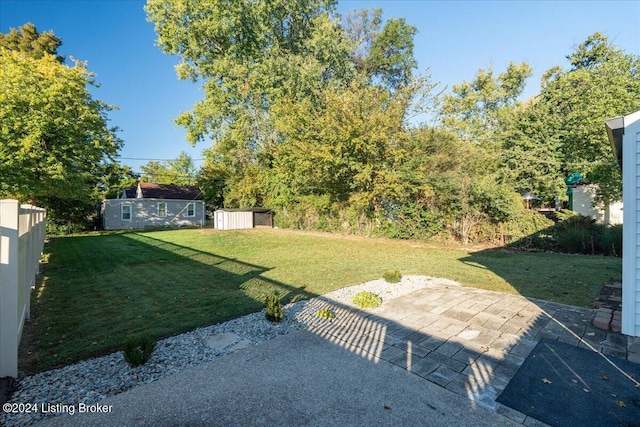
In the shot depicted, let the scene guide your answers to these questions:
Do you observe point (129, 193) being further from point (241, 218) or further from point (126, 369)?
point (126, 369)

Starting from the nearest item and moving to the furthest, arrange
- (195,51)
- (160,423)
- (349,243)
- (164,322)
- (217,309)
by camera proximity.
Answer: (160,423)
(164,322)
(217,309)
(349,243)
(195,51)

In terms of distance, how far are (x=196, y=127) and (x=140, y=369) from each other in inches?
808

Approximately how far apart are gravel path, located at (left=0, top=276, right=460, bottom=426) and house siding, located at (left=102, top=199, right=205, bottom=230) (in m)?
23.5

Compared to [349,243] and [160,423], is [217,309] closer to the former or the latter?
[160,423]

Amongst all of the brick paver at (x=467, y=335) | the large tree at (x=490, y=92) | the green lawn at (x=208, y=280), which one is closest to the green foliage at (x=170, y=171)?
the green lawn at (x=208, y=280)

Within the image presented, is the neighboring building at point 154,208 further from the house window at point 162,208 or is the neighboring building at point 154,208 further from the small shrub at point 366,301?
the small shrub at point 366,301

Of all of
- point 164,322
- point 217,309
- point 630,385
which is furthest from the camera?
point 217,309

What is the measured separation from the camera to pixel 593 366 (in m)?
2.98

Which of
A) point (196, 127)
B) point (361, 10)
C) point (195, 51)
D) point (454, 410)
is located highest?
point (361, 10)

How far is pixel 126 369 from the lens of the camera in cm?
306

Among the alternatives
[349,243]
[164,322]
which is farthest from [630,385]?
[349,243]

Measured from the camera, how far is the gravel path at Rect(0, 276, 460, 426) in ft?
8.43

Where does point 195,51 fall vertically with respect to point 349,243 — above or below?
above

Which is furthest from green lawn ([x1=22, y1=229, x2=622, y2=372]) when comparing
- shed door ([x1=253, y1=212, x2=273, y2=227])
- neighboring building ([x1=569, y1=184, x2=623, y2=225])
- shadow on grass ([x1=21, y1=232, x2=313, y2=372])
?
shed door ([x1=253, y1=212, x2=273, y2=227])
